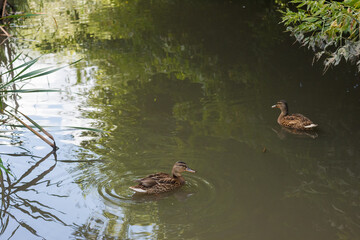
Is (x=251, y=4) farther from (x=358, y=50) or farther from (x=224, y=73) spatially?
(x=358, y=50)

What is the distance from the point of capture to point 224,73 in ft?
41.9

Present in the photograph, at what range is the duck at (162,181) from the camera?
7008 millimetres

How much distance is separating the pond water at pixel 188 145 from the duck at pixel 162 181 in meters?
0.14

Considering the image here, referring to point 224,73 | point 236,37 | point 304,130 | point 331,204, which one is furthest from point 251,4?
point 331,204

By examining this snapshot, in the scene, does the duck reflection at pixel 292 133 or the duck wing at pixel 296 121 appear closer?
the duck reflection at pixel 292 133

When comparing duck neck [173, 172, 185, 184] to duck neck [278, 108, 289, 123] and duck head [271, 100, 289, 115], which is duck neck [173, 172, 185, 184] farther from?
duck head [271, 100, 289, 115]

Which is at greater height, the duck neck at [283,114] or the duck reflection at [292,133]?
the duck neck at [283,114]

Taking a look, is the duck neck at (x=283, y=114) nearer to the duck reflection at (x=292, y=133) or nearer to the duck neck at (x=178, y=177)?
the duck reflection at (x=292, y=133)

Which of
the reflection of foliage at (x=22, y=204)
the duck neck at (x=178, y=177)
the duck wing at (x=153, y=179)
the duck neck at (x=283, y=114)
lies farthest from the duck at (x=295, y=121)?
the reflection of foliage at (x=22, y=204)

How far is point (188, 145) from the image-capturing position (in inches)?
342

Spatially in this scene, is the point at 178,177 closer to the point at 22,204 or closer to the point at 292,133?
the point at 22,204

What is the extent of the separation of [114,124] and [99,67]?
426 cm

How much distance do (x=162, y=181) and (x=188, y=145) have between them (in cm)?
161

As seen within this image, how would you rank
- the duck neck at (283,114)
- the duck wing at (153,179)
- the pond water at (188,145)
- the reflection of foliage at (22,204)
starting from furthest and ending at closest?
the duck neck at (283,114)
the duck wing at (153,179)
the reflection of foliage at (22,204)
the pond water at (188,145)
